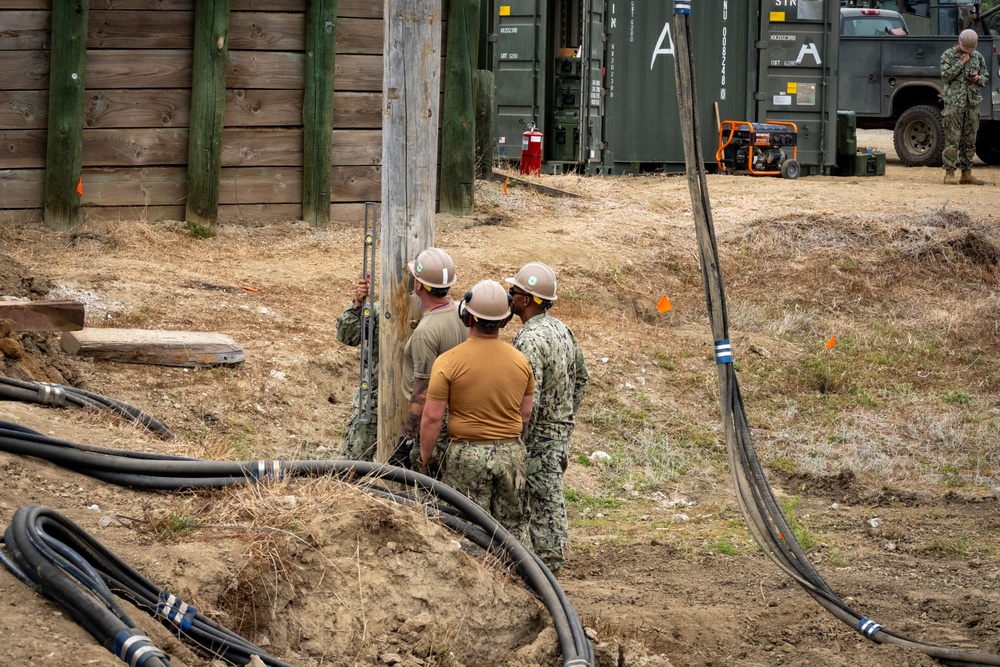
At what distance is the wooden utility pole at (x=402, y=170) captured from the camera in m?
5.93

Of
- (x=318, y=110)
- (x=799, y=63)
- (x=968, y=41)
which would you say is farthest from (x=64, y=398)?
(x=968, y=41)

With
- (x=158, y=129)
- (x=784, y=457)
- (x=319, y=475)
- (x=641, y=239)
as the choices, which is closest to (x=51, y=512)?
(x=319, y=475)

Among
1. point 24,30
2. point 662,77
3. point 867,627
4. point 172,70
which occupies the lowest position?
point 867,627

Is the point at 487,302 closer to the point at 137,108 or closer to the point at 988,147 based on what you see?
the point at 137,108

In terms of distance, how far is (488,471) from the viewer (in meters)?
5.94

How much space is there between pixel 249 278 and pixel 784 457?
462 cm

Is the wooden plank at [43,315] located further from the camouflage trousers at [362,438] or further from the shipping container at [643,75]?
the shipping container at [643,75]

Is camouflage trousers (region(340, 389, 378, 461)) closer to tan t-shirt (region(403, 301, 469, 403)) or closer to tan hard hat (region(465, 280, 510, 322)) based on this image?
tan t-shirt (region(403, 301, 469, 403))

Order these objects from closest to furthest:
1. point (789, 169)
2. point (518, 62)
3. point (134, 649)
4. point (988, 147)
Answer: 1. point (134, 649)
2. point (518, 62)
3. point (789, 169)
4. point (988, 147)

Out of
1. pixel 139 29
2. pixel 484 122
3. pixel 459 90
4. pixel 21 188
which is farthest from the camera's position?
pixel 484 122

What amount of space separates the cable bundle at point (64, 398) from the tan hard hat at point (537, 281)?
6.96 ft

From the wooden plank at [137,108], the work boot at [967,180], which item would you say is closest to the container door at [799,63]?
the work boot at [967,180]

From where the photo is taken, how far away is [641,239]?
13883mm

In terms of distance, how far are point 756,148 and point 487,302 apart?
44.6ft
